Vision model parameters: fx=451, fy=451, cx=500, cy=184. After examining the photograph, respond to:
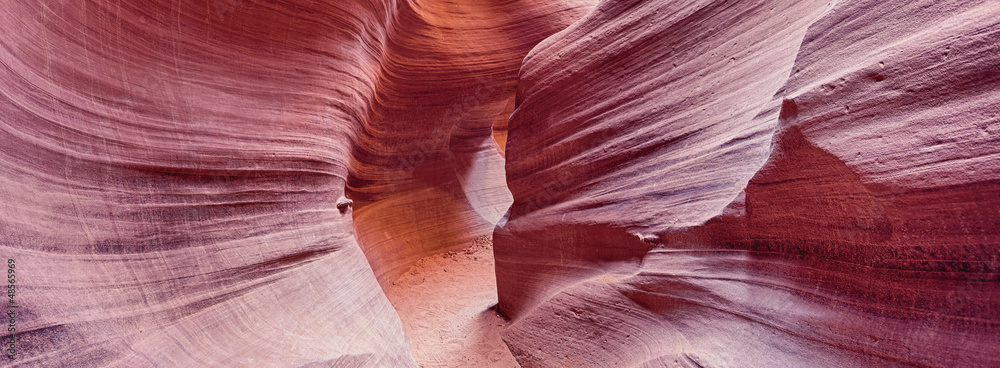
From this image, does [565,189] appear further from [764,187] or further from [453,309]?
[453,309]

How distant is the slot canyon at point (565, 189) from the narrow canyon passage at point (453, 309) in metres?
0.04

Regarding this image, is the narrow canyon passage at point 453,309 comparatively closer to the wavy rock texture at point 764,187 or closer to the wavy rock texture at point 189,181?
the wavy rock texture at point 764,187

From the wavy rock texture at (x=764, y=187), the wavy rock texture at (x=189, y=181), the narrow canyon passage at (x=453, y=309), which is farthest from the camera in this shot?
the narrow canyon passage at (x=453, y=309)

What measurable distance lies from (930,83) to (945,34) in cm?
15

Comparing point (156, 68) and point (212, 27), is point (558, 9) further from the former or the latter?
point (156, 68)

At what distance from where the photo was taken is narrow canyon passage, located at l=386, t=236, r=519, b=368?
11.1 ft

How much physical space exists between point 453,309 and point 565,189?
190 cm

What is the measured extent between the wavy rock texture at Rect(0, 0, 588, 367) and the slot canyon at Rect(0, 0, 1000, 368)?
0.01 m

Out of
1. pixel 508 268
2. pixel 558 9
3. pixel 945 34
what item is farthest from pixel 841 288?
pixel 558 9

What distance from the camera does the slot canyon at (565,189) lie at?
1.47 metres

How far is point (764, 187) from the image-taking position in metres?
1.89

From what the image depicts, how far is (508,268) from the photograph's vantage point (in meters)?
3.69

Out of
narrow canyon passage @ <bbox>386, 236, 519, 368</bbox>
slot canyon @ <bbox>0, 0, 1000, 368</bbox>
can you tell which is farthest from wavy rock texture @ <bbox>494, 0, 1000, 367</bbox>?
narrow canyon passage @ <bbox>386, 236, 519, 368</bbox>

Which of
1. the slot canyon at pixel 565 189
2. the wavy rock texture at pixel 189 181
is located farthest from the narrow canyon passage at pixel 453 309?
the wavy rock texture at pixel 189 181
